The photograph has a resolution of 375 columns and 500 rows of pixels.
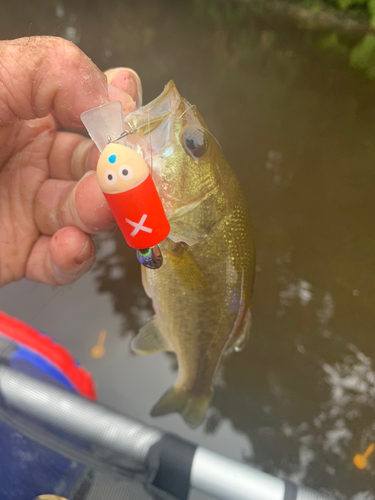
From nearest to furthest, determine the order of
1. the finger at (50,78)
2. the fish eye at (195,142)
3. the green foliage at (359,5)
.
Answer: the finger at (50,78)
the fish eye at (195,142)
the green foliage at (359,5)

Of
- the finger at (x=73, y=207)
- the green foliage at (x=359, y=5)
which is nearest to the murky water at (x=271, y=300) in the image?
the finger at (x=73, y=207)

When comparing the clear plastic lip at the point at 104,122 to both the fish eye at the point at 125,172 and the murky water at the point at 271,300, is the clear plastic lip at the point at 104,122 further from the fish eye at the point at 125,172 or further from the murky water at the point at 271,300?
the murky water at the point at 271,300

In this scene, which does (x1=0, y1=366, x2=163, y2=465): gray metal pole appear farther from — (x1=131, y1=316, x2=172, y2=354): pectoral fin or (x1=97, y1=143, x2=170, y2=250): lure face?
(x1=97, y1=143, x2=170, y2=250): lure face

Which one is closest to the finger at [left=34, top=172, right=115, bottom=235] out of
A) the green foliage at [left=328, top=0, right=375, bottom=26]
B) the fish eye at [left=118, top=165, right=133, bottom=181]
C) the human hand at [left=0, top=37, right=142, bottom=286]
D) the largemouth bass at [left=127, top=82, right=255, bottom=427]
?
the human hand at [left=0, top=37, right=142, bottom=286]

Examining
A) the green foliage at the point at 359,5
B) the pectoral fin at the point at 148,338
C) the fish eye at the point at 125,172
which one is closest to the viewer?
the fish eye at the point at 125,172

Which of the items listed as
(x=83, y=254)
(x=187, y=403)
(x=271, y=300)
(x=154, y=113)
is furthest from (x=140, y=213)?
(x=271, y=300)

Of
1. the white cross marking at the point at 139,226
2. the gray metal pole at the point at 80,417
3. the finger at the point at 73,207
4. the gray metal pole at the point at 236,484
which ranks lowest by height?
the gray metal pole at the point at 236,484

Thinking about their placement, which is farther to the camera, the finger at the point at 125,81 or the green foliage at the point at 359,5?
the green foliage at the point at 359,5
